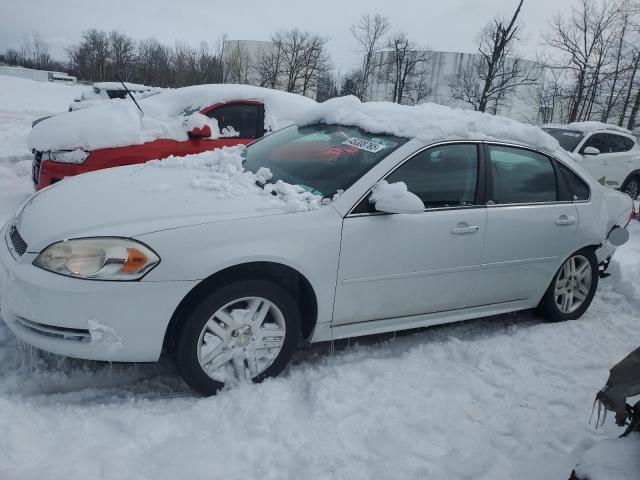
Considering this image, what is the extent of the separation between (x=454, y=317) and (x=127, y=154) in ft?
12.5

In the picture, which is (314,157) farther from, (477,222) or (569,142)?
(569,142)

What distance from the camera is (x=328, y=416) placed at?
254 centimetres

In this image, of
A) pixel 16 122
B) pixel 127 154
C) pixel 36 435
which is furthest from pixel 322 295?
pixel 16 122

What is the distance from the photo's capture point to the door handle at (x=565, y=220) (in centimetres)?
373

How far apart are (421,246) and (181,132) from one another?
365 cm

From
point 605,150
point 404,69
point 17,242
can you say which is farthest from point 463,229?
point 404,69

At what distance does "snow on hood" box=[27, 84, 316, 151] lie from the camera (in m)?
5.27

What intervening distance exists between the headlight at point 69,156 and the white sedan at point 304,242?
7.05 feet

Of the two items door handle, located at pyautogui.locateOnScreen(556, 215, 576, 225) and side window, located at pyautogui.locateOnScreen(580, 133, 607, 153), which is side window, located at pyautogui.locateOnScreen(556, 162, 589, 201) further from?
side window, located at pyautogui.locateOnScreen(580, 133, 607, 153)

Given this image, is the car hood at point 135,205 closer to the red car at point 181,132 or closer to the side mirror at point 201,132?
the red car at point 181,132

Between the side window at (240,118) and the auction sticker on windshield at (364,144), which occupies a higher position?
the auction sticker on windshield at (364,144)

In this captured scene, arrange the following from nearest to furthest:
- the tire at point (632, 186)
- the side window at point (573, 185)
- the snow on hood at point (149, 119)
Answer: the side window at point (573, 185) → the snow on hood at point (149, 119) → the tire at point (632, 186)

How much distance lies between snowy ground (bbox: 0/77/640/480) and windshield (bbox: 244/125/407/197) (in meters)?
1.14

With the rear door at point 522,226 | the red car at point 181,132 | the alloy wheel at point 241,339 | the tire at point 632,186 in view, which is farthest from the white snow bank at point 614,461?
the tire at point 632,186
